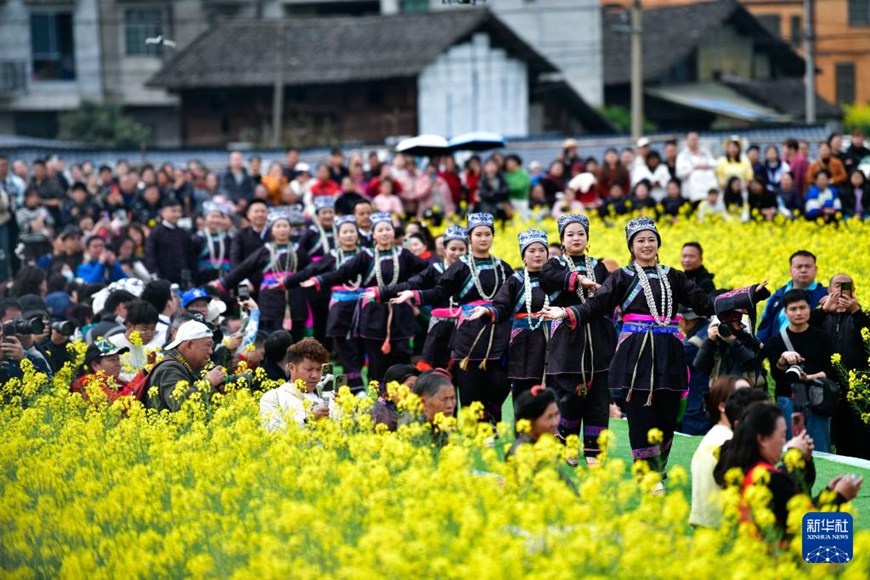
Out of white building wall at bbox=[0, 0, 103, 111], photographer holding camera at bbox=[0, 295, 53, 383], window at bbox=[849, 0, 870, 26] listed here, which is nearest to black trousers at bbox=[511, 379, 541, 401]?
photographer holding camera at bbox=[0, 295, 53, 383]

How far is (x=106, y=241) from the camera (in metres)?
21.1

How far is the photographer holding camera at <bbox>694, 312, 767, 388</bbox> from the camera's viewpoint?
11750 mm

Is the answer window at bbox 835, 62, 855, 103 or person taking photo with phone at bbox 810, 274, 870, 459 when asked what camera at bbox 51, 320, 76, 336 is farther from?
window at bbox 835, 62, 855, 103

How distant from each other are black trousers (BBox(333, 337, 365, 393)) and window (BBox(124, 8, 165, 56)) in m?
35.1

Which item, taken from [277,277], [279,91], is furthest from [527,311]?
[279,91]

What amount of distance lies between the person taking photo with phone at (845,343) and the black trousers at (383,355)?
13.2ft

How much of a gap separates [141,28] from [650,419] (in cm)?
4042

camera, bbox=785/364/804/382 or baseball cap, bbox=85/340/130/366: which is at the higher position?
baseball cap, bbox=85/340/130/366

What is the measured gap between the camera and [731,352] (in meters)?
12.0

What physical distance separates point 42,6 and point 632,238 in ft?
131

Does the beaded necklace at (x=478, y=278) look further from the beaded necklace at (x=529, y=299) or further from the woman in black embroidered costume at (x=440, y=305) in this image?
the beaded necklace at (x=529, y=299)

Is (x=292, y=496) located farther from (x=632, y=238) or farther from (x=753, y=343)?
(x=753, y=343)

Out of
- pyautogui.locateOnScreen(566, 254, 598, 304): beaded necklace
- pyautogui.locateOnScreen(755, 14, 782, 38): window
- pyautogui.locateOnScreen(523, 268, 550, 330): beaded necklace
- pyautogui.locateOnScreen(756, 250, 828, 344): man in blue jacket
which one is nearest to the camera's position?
pyautogui.locateOnScreen(566, 254, 598, 304): beaded necklace

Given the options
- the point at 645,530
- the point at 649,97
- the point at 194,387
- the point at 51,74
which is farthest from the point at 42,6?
the point at 645,530
